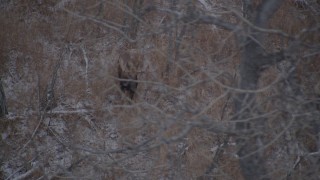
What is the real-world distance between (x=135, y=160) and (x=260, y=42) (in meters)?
2.66

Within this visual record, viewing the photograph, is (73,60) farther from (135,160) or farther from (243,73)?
(243,73)

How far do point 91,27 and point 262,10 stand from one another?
447cm

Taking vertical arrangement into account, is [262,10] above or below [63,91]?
above

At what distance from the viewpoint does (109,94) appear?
21.2 ft

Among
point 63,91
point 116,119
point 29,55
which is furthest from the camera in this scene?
point 29,55

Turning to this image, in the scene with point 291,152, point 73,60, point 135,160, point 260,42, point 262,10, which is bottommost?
point 135,160

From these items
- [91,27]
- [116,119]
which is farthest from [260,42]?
[91,27]

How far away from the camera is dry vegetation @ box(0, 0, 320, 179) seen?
4.86 metres

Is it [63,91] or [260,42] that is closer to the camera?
[260,42]

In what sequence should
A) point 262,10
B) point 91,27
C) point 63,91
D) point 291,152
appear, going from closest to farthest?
point 262,10
point 291,152
point 63,91
point 91,27

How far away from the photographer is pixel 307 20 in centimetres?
711

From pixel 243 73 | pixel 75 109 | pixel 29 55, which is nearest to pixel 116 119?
pixel 75 109

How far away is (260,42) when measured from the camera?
132 inches

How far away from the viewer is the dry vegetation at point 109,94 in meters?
4.86
